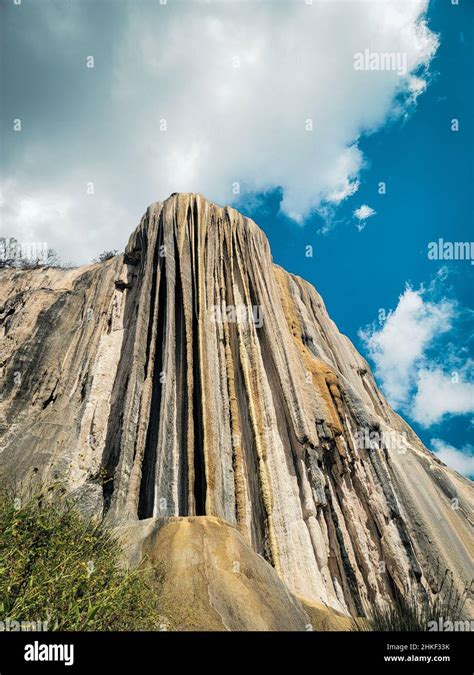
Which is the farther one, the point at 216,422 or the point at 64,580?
the point at 216,422

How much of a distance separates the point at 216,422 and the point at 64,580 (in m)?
8.18

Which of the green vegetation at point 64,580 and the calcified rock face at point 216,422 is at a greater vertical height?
A: the calcified rock face at point 216,422

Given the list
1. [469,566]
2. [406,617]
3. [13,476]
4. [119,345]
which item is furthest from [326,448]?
[13,476]

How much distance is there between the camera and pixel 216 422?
14.1 metres

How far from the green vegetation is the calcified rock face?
2996 mm

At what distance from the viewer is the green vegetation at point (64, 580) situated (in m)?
5.46

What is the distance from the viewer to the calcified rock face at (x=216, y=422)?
12992 millimetres

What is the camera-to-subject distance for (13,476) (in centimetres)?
1287

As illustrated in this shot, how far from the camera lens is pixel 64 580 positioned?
6090 mm

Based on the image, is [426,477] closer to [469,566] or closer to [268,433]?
[469,566]

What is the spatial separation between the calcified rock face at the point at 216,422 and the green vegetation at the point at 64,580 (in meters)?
3.00

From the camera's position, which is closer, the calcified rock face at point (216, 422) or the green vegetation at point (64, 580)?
the green vegetation at point (64, 580)

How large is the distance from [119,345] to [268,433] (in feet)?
22.5

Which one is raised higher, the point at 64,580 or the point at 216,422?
the point at 216,422
